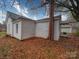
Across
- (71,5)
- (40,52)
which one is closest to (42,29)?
(71,5)

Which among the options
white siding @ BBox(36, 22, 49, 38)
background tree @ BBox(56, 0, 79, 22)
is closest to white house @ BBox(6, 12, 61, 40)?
white siding @ BBox(36, 22, 49, 38)

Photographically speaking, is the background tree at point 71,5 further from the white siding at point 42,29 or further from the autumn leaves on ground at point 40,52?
the white siding at point 42,29

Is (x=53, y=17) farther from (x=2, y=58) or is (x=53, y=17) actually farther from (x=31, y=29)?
(x=2, y=58)

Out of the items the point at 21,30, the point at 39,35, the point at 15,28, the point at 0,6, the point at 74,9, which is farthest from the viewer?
the point at 15,28

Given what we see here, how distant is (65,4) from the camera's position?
12695 mm

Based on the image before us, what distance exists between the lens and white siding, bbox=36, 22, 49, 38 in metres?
19.2

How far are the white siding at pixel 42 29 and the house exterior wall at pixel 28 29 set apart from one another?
0.60 m

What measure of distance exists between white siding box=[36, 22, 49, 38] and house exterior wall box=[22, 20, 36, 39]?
601 mm

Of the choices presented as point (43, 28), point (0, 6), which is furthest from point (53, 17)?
point (0, 6)

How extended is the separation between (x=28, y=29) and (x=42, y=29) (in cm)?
199

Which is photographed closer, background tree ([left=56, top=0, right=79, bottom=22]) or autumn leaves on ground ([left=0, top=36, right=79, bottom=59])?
autumn leaves on ground ([left=0, top=36, right=79, bottom=59])

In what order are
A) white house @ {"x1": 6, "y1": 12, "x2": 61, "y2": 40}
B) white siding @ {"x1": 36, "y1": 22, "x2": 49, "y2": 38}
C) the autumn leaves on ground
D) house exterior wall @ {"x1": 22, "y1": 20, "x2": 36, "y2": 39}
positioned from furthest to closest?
1. house exterior wall @ {"x1": 22, "y1": 20, "x2": 36, "y2": 39}
2. white siding @ {"x1": 36, "y1": 22, "x2": 49, "y2": 38}
3. white house @ {"x1": 6, "y1": 12, "x2": 61, "y2": 40}
4. the autumn leaves on ground

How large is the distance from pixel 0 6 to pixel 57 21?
1151cm

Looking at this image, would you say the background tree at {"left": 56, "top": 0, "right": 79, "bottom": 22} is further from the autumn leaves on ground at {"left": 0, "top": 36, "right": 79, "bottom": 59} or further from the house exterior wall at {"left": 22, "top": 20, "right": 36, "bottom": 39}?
the house exterior wall at {"left": 22, "top": 20, "right": 36, "bottom": 39}
